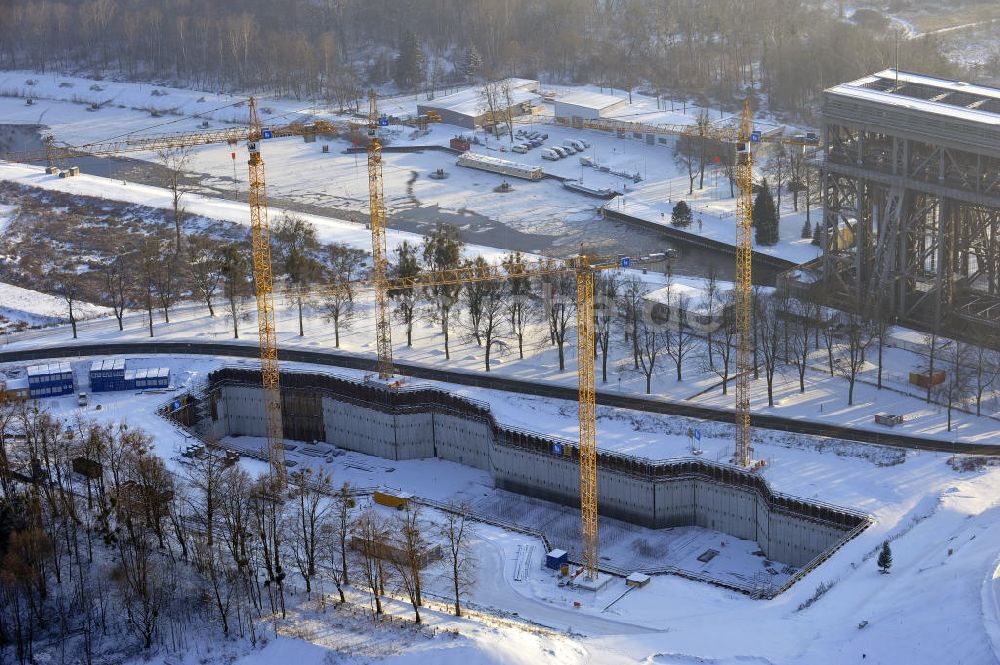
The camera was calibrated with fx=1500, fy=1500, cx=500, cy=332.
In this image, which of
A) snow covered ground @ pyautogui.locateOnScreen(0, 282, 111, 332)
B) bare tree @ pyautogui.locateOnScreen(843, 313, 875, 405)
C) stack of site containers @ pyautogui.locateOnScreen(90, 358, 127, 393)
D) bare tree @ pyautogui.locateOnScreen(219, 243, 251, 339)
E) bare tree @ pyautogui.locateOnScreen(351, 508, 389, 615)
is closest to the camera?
bare tree @ pyautogui.locateOnScreen(351, 508, 389, 615)

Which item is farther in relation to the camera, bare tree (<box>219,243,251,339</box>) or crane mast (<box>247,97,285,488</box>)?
bare tree (<box>219,243,251,339</box>)

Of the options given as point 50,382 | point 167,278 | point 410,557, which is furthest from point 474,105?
point 410,557

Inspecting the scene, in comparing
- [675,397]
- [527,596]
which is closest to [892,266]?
[675,397]

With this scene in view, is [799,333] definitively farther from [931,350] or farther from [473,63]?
[473,63]

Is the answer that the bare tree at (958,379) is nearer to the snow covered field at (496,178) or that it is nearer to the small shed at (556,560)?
the small shed at (556,560)

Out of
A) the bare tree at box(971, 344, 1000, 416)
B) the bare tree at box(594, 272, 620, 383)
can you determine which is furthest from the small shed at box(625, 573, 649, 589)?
the bare tree at box(971, 344, 1000, 416)

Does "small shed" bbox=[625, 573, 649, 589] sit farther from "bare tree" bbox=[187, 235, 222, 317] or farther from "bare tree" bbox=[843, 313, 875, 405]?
"bare tree" bbox=[187, 235, 222, 317]
